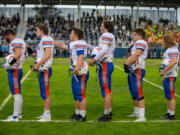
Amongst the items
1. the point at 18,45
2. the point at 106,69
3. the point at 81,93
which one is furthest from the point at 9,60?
the point at 106,69

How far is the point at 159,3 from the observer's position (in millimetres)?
50719

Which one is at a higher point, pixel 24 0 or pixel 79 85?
pixel 24 0

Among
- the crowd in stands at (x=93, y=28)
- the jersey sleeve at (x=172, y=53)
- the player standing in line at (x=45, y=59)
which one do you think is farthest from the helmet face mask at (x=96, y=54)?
the crowd in stands at (x=93, y=28)

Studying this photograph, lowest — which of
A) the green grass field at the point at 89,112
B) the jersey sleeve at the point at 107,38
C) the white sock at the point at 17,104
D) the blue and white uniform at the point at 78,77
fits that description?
the green grass field at the point at 89,112

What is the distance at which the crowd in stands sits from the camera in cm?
4241

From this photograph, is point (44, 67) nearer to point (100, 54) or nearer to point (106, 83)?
point (100, 54)

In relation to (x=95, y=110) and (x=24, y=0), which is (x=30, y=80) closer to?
(x=95, y=110)

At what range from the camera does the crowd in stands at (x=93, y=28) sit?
42406mm

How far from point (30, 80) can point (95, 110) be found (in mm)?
7607

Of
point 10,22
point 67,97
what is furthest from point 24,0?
point 67,97

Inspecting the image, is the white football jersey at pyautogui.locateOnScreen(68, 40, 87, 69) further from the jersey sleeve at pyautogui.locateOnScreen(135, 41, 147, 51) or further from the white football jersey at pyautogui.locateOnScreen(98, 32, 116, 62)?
the jersey sleeve at pyautogui.locateOnScreen(135, 41, 147, 51)

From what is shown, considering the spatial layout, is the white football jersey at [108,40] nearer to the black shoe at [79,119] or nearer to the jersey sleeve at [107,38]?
the jersey sleeve at [107,38]

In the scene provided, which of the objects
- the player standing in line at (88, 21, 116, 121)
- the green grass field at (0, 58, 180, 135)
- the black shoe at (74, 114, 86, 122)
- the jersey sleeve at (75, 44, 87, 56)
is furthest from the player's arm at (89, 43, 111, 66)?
the green grass field at (0, 58, 180, 135)

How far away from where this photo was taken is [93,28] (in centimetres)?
4906
